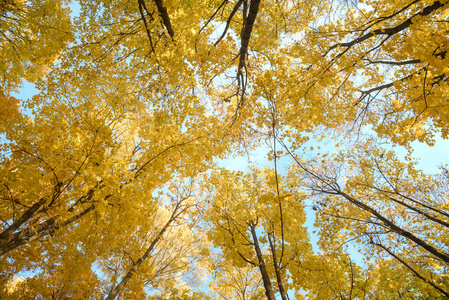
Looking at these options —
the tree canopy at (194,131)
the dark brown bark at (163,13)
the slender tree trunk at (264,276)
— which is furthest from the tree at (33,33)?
the slender tree trunk at (264,276)

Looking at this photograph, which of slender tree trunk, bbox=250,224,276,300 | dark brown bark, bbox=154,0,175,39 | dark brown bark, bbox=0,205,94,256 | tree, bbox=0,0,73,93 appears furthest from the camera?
tree, bbox=0,0,73,93

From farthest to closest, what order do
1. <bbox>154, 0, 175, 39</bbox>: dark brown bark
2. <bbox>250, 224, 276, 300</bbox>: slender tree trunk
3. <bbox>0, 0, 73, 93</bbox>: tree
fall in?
→ 1. <bbox>0, 0, 73, 93</bbox>: tree
2. <bbox>250, 224, 276, 300</bbox>: slender tree trunk
3. <bbox>154, 0, 175, 39</bbox>: dark brown bark

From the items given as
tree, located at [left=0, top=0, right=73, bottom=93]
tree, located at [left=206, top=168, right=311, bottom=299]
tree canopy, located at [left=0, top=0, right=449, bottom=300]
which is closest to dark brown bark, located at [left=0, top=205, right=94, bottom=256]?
tree canopy, located at [left=0, top=0, right=449, bottom=300]

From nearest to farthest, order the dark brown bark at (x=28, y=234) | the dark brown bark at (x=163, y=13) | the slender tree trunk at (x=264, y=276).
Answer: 1. the dark brown bark at (x=163, y=13)
2. the dark brown bark at (x=28, y=234)
3. the slender tree trunk at (x=264, y=276)

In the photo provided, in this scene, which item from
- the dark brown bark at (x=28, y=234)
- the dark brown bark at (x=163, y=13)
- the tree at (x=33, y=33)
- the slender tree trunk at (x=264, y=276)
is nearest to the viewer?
the dark brown bark at (x=163, y=13)

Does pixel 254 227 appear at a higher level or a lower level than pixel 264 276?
higher

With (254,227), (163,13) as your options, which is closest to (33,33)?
(163,13)

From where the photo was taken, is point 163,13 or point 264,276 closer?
point 163,13

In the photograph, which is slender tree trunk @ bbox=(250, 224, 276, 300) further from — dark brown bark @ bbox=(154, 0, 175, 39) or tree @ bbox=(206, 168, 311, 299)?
dark brown bark @ bbox=(154, 0, 175, 39)

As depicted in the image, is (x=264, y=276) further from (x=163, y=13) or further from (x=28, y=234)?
(x=163, y=13)

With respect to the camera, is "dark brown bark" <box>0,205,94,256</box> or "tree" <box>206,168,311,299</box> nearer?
"dark brown bark" <box>0,205,94,256</box>

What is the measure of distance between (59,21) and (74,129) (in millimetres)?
3900

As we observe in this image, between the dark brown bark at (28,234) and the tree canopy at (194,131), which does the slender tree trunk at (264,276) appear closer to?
the tree canopy at (194,131)

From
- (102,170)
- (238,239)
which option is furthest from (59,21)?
(238,239)
